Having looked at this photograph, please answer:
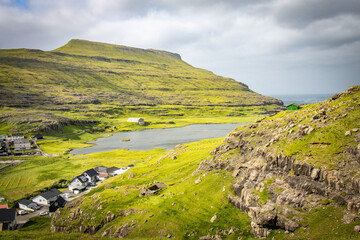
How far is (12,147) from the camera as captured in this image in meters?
172

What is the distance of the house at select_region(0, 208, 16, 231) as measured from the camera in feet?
218

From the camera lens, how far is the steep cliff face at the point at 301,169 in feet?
102

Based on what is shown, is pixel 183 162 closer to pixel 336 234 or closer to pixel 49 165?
pixel 336 234

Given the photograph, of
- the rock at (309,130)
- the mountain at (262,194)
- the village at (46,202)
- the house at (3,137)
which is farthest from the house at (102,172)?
the house at (3,137)

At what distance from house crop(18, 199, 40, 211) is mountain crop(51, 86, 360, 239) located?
2523 cm

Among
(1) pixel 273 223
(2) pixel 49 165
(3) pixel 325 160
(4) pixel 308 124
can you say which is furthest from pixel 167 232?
(2) pixel 49 165

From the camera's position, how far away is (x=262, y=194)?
3809cm

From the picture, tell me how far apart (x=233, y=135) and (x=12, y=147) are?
568 feet

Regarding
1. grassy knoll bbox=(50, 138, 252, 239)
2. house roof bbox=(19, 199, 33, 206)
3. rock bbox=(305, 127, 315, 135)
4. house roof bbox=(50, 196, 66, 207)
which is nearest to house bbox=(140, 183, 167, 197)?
grassy knoll bbox=(50, 138, 252, 239)

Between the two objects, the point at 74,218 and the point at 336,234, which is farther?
the point at 74,218

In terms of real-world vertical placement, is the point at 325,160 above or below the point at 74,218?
above

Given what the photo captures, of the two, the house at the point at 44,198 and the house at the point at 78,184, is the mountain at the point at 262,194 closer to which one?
the house at the point at 44,198

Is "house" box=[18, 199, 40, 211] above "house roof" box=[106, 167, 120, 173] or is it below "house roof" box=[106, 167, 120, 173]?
below

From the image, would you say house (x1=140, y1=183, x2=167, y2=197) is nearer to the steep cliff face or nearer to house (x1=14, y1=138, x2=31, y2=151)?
the steep cliff face
